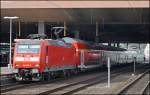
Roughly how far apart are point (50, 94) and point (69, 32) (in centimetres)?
4369

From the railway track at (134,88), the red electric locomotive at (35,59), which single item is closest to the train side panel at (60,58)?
the red electric locomotive at (35,59)

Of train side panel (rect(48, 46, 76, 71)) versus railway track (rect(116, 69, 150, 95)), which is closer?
railway track (rect(116, 69, 150, 95))

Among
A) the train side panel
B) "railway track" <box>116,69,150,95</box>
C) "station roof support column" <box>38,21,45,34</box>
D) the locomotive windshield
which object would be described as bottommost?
"railway track" <box>116,69,150,95</box>

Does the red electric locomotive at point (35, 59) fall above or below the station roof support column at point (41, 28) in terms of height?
below

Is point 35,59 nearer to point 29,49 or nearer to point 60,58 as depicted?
point 29,49

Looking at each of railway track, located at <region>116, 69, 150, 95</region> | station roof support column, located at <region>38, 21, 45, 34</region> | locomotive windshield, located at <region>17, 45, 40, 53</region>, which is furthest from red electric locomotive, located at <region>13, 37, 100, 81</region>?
station roof support column, located at <region>38, 21, 45, 34</region>

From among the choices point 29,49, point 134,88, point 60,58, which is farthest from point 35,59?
point 134,88

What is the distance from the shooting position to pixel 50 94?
67.8 feet

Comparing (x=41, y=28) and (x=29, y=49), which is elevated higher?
(x=41, y=28)

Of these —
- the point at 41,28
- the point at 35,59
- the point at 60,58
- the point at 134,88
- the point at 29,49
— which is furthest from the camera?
the point at 41,28

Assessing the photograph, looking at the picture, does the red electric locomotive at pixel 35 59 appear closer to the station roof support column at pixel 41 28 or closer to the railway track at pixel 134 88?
the railway track at pixel 134 88

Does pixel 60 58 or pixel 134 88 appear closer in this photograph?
pixel 134 88

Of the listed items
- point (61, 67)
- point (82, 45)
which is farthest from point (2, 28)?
point (61, 67)

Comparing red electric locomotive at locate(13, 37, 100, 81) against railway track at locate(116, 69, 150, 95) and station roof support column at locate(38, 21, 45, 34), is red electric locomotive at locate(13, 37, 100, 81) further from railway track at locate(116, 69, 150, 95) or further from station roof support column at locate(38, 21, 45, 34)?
station roof support column at locate(38, 21, 45, 34)
